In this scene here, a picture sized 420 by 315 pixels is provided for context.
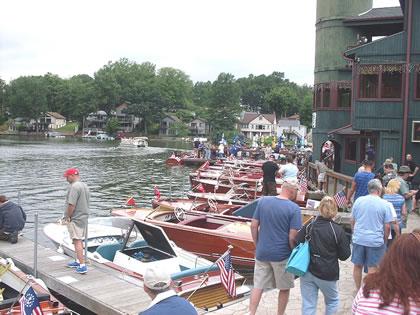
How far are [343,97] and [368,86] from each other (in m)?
7.64

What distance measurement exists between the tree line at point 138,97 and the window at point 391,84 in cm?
9434

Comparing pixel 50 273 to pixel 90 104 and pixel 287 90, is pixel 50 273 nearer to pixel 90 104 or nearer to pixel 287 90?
pixel 90 104

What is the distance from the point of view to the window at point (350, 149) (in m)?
28.1

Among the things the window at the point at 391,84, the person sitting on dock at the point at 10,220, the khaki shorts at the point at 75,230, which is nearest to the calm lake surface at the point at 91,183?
the person sitting on dock at the point at 10,220

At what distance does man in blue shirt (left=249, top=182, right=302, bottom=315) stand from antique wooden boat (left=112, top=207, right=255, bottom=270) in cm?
651

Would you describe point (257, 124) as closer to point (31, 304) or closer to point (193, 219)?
point (193, 219)

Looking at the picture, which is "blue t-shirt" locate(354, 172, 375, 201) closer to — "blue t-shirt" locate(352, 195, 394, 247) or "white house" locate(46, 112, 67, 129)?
"blue t-shirt" locate(352, 195, 394, 247)

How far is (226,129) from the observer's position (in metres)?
119

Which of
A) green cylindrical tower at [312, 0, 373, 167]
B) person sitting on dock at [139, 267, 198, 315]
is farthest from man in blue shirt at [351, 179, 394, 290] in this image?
green cylindrical tower at [312, 0, 373, 167]

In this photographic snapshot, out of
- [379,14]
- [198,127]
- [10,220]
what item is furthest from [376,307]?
[198,127]

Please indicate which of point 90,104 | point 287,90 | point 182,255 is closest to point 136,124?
point 90,104

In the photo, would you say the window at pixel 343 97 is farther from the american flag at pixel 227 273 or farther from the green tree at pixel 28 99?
the green tree at pixel 28 99

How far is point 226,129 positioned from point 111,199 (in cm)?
9098

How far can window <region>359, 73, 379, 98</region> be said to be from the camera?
899 inches
